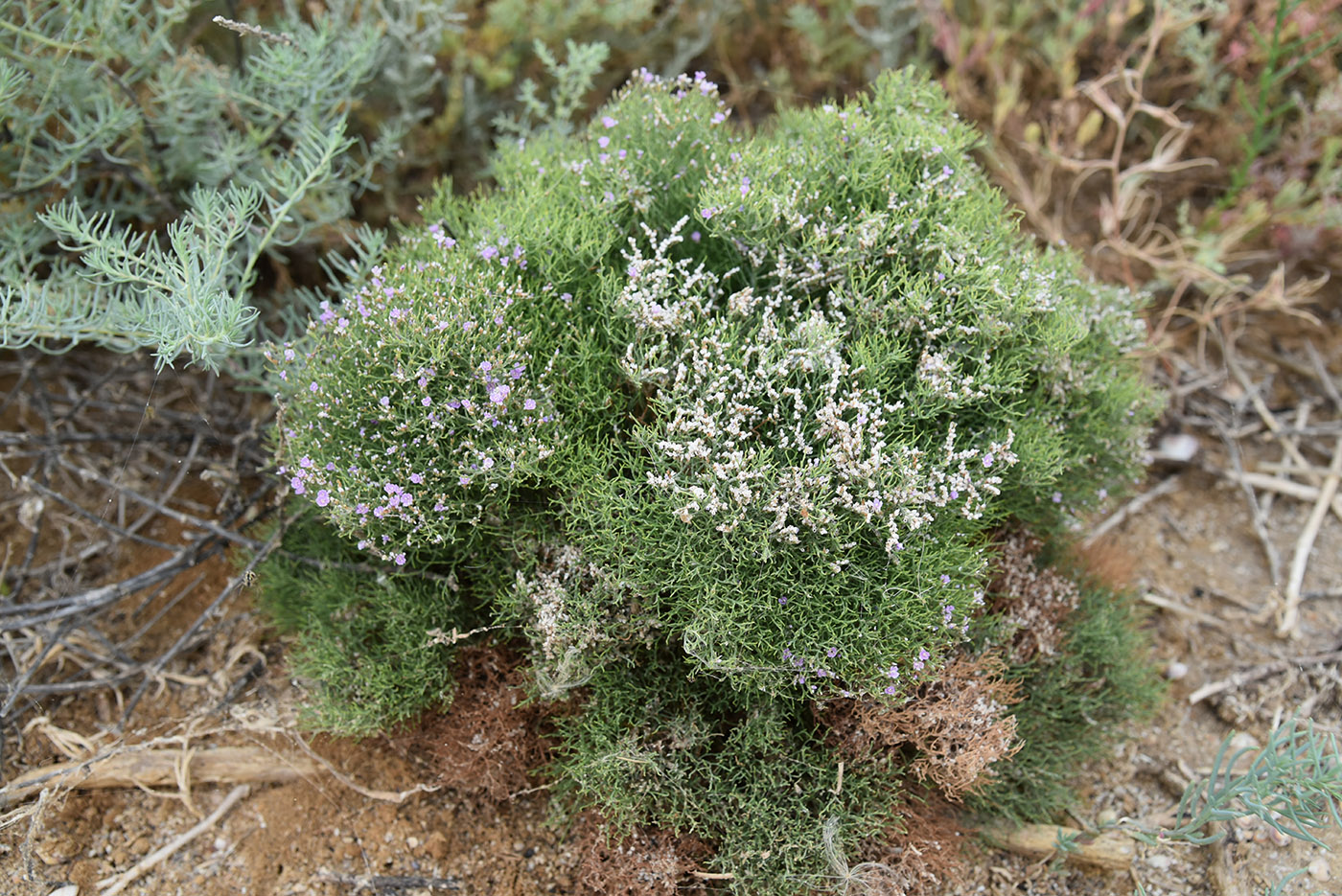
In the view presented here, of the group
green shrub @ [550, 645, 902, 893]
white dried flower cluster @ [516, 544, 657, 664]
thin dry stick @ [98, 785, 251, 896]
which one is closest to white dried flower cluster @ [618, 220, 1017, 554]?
white dried flower cluster @ [516, 544, 657, 664]

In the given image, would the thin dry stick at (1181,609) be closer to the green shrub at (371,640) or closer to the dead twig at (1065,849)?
the dead twig at (1065,849)

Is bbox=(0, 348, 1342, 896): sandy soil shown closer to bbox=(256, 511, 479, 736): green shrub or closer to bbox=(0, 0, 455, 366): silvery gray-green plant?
bbox=(256, 511, 479, 736): green shrub

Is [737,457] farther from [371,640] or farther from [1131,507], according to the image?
[1131,507]

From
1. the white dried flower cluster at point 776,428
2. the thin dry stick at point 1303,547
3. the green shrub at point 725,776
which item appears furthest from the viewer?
the thin dry stick at point 1303,547

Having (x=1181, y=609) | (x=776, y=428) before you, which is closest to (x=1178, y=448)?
(x=1181, y=609)

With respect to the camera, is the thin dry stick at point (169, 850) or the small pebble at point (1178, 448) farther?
the small pebble at point (1178, 448)

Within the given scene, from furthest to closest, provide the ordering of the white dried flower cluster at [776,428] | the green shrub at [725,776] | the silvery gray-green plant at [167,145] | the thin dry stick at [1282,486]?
1. the thin dry stick at [1282,486]
2. the silvery gray-green plant at [167,145]
3. the green shrub at [725,776]
4. the white dried flower cluster at [776,428]

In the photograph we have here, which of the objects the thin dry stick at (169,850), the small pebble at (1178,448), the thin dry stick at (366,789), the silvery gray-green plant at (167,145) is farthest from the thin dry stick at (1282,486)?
the thin dry stick at (169,850)
